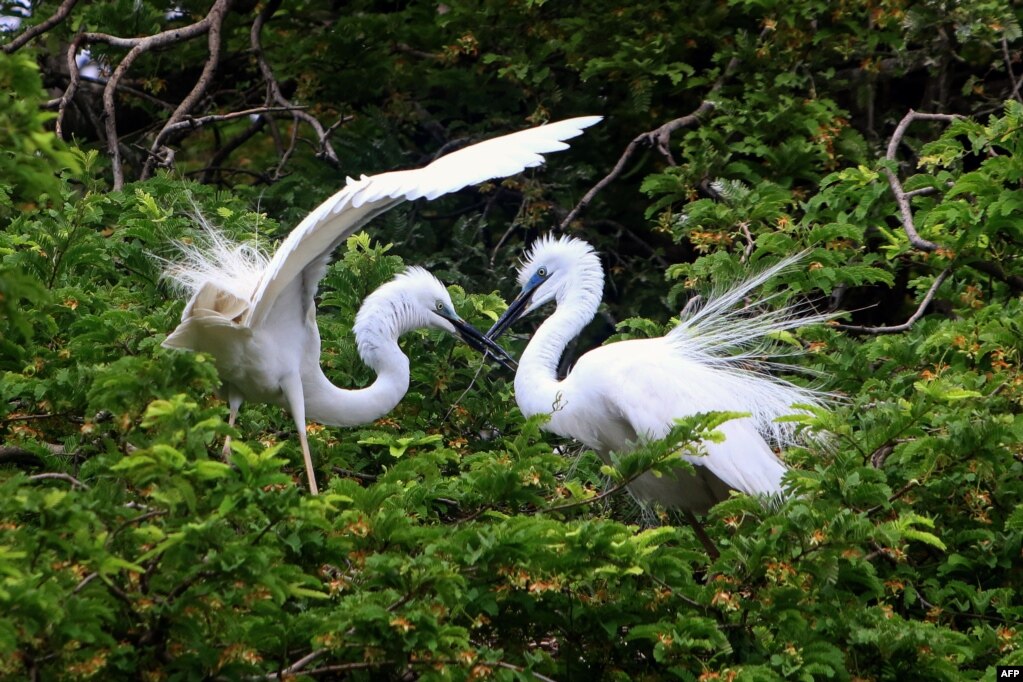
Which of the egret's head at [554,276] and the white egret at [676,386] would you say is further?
the egret's head at [554,276]

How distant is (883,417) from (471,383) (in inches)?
67.3

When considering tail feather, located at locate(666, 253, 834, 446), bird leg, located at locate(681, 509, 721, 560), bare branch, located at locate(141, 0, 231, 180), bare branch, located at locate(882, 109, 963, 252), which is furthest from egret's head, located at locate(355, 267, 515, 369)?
bare branch, located at locate(882, 109, 963, 252)

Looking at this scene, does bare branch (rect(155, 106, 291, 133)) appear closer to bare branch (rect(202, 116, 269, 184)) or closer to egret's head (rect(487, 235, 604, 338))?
bare branch (rect(202, 116, 269, 184))

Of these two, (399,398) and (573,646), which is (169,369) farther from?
(399,398)

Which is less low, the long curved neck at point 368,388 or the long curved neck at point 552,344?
the long curved neck at point 368,388

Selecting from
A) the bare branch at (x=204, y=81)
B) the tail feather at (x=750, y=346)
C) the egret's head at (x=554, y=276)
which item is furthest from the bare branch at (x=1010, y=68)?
the bare branch at (x=204, y=81)

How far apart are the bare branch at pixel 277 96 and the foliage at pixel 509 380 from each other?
21 centimetres

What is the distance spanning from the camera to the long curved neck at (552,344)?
4.54 meters

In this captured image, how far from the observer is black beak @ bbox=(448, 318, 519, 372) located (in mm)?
4844

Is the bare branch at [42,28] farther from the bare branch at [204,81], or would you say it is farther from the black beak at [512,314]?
the black beak at [512,314]

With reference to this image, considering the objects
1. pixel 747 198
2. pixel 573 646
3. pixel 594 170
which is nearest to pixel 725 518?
pixel 573 646

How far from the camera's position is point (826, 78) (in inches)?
226

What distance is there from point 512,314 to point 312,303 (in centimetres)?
104

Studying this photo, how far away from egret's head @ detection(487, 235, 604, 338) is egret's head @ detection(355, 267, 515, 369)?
24 centimetres
